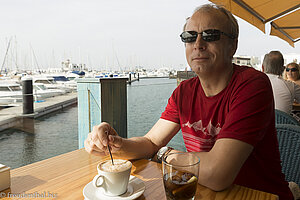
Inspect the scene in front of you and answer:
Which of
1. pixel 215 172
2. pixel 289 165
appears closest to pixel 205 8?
pixel 215 172

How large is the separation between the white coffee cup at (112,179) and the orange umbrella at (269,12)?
2505 millimetres

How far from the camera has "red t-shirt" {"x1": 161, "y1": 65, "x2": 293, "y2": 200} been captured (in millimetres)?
987

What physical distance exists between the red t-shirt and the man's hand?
413mm

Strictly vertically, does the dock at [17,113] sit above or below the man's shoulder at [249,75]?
below

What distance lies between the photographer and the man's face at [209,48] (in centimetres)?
127

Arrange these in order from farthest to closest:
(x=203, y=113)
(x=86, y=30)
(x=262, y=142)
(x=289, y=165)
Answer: (x=86, y=30), (x=289, y=165), (x=203, y=113), (x=262, y=142)

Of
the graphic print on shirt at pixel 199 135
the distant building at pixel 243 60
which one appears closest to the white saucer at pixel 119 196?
the graphic print on shirt at pixel 199 135

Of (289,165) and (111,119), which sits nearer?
(289,165)

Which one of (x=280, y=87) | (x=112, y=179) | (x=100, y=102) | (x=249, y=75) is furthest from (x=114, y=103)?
(x=112, y=179)

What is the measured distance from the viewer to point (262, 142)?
110 cm

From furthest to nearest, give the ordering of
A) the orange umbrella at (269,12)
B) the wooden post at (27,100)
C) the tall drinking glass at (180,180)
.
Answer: the wooden post at (27,100) → the orange umbrella at (269,12) → the tall drinking glass at (180,180)

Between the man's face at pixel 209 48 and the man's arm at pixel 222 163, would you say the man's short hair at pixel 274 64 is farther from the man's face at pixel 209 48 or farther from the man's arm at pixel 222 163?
the man's arm at pixel 222 163

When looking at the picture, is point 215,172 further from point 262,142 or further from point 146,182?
point 262,142

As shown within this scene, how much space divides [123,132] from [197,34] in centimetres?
190
